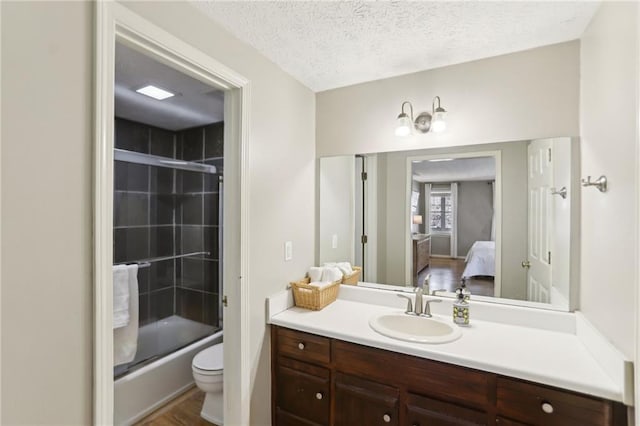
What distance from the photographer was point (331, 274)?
211cm

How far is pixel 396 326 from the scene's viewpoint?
180 centimetres

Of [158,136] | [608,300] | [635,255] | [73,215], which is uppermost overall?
[158,136]

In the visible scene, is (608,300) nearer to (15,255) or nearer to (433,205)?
(433,205)

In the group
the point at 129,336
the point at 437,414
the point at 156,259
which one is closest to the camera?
the point at 437,414

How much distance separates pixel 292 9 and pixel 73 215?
1195 mm

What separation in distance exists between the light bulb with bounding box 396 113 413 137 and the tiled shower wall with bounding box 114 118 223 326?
1.90 m

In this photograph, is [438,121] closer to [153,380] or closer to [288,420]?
[288,420]

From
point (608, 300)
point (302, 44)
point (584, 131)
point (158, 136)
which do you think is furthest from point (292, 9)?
point (158, 136)

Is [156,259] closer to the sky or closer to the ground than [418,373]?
closer to the sky

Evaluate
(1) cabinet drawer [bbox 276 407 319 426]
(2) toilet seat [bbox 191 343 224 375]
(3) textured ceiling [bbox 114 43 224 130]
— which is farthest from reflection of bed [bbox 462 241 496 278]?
(3) textured ceiling [bbox 114 43 224 130]

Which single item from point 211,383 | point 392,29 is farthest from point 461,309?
point 211,383

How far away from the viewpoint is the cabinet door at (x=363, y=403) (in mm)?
1472

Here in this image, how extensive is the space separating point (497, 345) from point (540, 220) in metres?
0.76

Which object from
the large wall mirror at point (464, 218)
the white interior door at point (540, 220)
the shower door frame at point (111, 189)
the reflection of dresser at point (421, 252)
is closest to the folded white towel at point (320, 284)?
the large wall mirror at point (464, 218)
